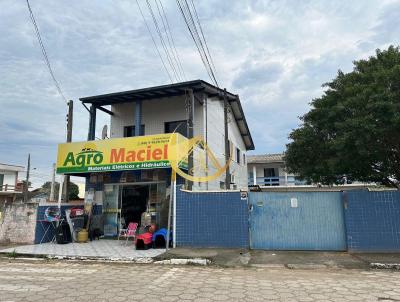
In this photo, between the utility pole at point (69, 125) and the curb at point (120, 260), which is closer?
the curb at point (120, 260)

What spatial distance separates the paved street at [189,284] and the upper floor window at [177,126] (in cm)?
869

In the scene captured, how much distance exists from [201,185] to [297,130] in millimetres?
4866

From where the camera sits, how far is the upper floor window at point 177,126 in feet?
53.5

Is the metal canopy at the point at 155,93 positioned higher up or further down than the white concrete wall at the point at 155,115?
higher up

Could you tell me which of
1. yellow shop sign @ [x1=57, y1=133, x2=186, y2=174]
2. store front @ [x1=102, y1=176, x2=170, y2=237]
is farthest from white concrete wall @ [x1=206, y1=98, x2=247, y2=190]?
yellow shop sign @ [x1=57, y1=133, x2=186, y2=174]

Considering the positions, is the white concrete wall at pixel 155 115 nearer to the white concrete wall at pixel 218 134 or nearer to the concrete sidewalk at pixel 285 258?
the white concrete wall at pixel 218 134

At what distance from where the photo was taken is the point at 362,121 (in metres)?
9.62

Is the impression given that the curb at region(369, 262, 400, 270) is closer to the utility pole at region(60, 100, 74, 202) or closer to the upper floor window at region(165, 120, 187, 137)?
the upper floor window at region(165, 120, 187, 137)

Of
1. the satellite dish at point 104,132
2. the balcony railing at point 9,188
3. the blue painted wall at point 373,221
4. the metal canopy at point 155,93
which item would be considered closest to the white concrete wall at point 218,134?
the metal canopy at point 155,93

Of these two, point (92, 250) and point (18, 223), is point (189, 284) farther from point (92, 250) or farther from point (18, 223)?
point (18, 223)

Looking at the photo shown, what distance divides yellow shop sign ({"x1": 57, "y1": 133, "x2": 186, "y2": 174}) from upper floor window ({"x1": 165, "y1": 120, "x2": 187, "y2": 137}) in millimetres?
2869

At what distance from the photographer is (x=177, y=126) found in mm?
16344

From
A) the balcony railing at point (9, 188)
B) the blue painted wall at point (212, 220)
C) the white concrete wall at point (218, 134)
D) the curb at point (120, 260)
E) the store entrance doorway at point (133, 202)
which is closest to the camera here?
the curb at point (120, 260)

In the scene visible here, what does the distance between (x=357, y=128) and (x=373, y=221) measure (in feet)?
9.36
